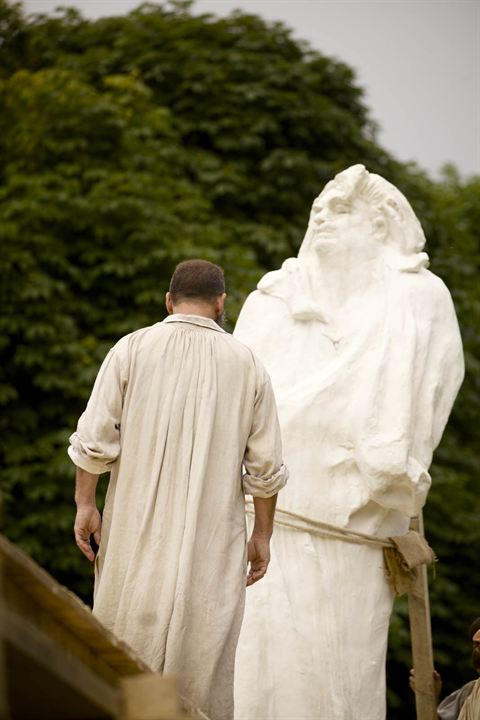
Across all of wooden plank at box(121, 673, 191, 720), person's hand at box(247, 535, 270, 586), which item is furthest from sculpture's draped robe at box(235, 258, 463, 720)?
wooden plank at box(121, 673, 191, 720)

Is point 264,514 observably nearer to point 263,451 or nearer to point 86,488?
point 263,451

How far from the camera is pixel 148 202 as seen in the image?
15.3 meters

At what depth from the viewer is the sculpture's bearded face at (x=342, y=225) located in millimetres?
7309

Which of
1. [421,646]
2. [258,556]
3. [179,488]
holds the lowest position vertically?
[421,646]

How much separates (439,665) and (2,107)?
24.6 ft

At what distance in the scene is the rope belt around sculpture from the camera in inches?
269

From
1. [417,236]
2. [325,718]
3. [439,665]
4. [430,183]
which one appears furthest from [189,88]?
[325,718]

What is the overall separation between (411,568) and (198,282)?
2.03m

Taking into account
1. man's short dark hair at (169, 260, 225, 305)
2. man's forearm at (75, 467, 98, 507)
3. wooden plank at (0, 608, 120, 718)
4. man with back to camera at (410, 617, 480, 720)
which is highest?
man's short dark hair at (169, 260, 225, 305)

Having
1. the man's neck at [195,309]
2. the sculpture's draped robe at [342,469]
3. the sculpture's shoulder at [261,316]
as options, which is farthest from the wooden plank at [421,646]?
the man's neck at [195,309]

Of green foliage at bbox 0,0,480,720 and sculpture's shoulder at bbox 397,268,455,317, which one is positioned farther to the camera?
green foliage at bbox 0,0,480,720

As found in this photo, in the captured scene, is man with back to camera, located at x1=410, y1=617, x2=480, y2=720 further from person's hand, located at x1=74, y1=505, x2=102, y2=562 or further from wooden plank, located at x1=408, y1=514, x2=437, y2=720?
person's hand, located at x1=74, y1=505, x2=102, y2=562

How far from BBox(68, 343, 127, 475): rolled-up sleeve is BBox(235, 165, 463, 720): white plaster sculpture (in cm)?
162

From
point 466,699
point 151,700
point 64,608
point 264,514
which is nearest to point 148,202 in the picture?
point 466,699
